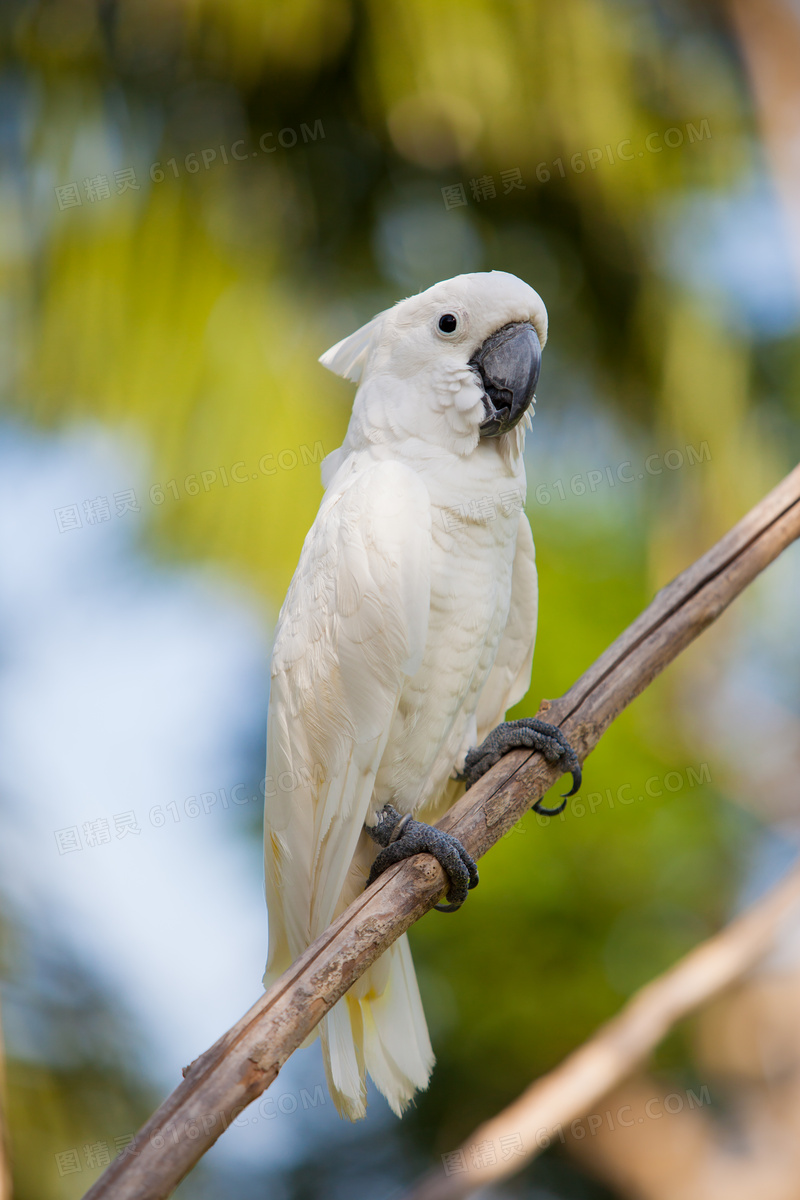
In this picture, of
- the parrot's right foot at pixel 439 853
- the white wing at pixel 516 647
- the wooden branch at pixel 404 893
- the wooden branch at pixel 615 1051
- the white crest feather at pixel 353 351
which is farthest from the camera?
the wooden branch at pixel 615 1051

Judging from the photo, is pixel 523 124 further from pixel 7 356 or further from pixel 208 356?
pixel 7 356

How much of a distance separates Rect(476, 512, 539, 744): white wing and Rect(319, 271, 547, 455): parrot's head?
0.38 metres

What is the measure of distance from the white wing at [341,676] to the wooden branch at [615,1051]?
46.2 inches

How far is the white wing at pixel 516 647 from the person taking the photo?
2385mm

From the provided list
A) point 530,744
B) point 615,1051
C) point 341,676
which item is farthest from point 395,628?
point 615,1051

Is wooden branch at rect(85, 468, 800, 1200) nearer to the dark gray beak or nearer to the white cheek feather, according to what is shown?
the white cheek feather

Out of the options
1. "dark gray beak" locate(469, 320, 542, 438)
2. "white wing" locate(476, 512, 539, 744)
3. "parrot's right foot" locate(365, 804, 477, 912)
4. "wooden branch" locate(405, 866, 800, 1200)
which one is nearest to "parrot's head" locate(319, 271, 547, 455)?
"dark gray beak" locate(469, 320, 542, 438)

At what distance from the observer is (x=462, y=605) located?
2035mm

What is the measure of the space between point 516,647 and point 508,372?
31.7 inches

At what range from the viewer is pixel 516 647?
2.45 meters

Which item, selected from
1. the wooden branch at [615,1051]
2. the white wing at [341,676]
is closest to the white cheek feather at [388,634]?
the white wing at [341,676]

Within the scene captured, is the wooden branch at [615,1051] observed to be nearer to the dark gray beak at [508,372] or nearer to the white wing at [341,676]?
the white wing at [341,676]

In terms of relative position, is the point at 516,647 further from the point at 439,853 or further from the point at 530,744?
the point at 439,853

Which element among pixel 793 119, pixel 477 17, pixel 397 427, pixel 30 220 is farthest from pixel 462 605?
pixel 793 119
